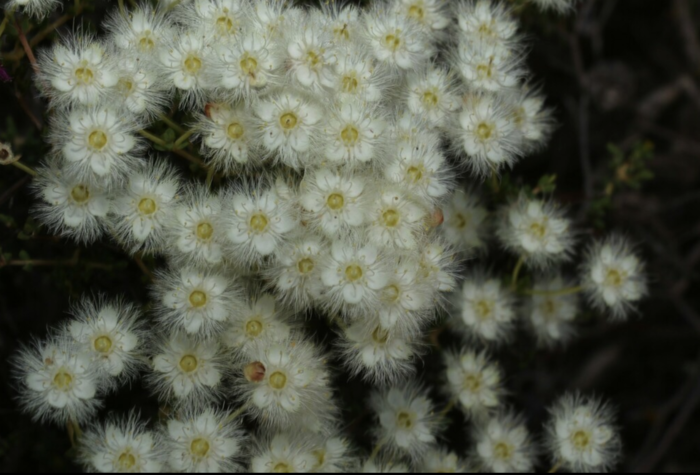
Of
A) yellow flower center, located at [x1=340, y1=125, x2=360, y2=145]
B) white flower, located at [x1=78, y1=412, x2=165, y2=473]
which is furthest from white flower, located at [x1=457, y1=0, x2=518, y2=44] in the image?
white flower, located at [x1=78, y1=412, x2=165, y2=473]

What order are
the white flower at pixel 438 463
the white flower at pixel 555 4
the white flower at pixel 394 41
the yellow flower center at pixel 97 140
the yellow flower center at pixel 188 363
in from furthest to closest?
the white flower at pixel 555 4
the white flower at pixel 438 463
the white flower at pixel 394 41
the yellow flower center at pixel 188 363
the yellow flower center at pixel 97 140

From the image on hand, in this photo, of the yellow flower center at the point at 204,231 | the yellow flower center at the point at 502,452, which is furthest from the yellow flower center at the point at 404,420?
the yellow flower center at the point at 204,231

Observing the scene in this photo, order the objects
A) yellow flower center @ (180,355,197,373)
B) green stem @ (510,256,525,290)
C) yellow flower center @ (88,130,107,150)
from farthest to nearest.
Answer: green stem @ (510,256,525,290) < yellow flower center @ (180,355,197,373) < yellow flower center @ (88,130,107,150)

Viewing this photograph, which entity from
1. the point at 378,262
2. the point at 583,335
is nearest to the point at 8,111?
the point at 378,262

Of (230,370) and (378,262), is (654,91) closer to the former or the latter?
(378,262)

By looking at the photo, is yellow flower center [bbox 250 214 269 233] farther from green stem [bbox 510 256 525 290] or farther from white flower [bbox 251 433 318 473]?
green stem [bbox 510 256 525 290]

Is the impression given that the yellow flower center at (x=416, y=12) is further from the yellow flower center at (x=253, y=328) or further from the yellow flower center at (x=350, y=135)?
the yellow flower center at (x=253, y=328)

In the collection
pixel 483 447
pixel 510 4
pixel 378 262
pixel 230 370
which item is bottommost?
pixel 483 447
